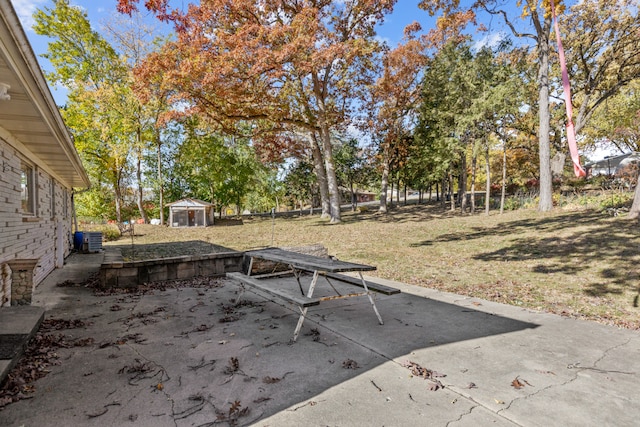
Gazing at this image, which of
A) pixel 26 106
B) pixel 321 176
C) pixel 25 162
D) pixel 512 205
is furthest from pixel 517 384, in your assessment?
pixel 512 205

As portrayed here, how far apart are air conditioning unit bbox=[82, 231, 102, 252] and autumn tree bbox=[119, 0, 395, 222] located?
24.0ft

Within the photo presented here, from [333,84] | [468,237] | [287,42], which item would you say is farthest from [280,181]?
[468,237]

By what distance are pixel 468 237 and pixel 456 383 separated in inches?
383

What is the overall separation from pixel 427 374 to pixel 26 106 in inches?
200

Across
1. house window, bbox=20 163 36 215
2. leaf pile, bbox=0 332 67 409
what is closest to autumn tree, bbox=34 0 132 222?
house window, bbox=20 163 36 215

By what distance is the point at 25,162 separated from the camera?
6.31 metres

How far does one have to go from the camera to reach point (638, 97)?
24578mm

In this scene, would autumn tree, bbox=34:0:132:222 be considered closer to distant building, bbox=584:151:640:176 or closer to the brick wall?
the brick wall

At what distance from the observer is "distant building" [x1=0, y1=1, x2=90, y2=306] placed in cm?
272

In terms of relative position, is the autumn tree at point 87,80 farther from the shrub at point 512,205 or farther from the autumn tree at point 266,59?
the shrub at point 512,205

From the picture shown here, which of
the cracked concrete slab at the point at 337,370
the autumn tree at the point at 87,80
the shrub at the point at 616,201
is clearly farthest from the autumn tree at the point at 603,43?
the autumn tree at the point at 87,80

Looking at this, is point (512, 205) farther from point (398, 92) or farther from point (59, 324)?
point (59, 324)

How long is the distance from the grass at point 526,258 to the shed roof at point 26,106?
403cm

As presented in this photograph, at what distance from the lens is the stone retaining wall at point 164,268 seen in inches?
254
